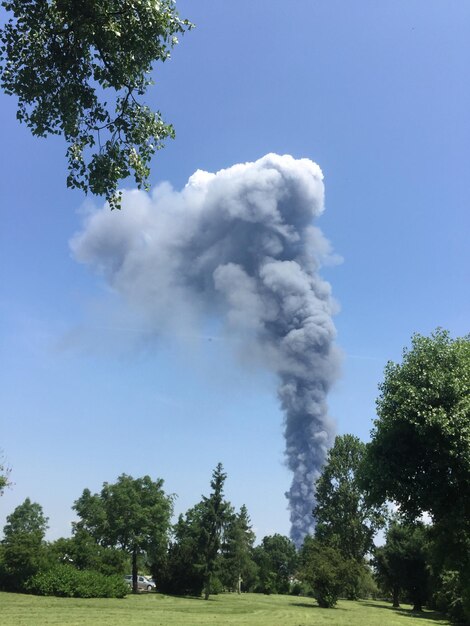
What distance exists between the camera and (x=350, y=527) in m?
67.6

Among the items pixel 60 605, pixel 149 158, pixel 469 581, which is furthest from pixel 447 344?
pixel 60 605

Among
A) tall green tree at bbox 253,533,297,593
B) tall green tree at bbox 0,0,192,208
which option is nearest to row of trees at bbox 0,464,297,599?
tall green tree at bbox 253,533,297,593

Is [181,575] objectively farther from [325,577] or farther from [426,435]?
[426,435]

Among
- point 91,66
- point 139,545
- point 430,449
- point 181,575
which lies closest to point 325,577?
point 181,575

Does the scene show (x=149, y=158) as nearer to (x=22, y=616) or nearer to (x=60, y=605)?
(x=22, y=616)

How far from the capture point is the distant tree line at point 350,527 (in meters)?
22.2

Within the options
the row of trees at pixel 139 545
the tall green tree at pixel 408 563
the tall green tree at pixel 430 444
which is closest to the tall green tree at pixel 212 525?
the row of trees at pixel 139 545

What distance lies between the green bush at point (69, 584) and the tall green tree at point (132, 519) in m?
13.1

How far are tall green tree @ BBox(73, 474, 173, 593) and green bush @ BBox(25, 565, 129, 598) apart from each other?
1313cm

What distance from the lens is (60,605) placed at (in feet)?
108

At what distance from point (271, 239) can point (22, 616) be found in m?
108

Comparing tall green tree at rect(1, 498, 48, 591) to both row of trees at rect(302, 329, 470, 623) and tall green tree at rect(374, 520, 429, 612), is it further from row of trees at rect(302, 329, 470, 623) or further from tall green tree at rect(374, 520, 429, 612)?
tall green tree at rect(374, 520, 429, 612)

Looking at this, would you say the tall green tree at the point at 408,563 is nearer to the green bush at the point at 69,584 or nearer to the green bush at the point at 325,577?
the green bush at the point at 325,577

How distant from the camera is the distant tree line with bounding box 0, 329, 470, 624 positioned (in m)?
22.2
